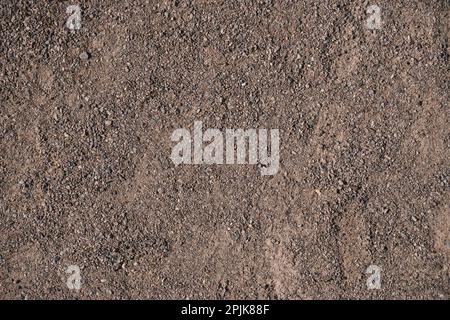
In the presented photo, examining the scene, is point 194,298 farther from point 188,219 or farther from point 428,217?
point 428,217

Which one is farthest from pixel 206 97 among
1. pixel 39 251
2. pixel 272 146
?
pixel 39 251

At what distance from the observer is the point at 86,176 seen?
14.4 ft

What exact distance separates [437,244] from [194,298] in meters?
1.85

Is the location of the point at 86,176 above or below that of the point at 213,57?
below

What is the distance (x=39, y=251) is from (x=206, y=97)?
167 cm

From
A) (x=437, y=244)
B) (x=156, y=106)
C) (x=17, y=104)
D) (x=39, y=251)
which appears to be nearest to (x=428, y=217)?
(x=437, y=244)

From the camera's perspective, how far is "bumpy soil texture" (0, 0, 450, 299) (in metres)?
4.37

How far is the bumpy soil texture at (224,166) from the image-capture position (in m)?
4.37

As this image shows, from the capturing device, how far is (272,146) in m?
4.42

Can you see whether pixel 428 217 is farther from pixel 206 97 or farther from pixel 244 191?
pixel 206 97

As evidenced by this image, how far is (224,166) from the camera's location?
441cm
